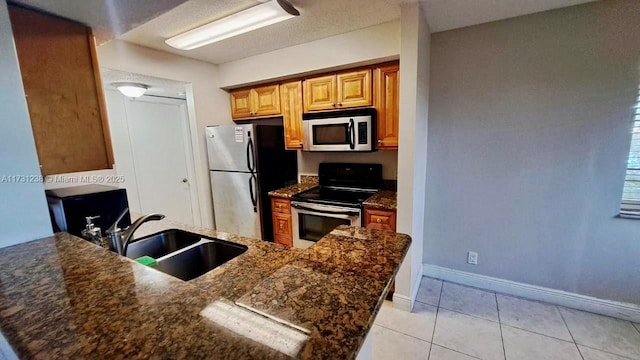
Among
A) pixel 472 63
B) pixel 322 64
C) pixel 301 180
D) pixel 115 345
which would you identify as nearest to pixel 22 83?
pixel 115 345

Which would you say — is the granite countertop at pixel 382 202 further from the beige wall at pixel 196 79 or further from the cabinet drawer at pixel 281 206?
the beige wall at pixel 196 79

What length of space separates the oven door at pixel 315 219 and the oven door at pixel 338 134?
593 millimetres

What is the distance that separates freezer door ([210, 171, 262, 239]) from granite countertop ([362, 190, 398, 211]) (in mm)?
1249

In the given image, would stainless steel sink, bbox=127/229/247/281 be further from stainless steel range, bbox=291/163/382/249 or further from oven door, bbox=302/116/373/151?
oven door, bbox=302/116/373/151

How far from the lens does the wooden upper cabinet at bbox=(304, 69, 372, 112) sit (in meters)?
2.41

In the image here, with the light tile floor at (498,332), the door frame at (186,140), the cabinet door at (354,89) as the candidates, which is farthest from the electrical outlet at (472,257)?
the door frame at (186,140)

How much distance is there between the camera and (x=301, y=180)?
334cm

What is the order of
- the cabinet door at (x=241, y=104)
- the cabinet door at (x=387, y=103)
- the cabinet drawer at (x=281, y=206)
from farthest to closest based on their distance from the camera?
the cabinet door at (x=241, y=104) → the cabinet drawer at (x=281, y=206) → the cabinet door at (x=387, y=103)

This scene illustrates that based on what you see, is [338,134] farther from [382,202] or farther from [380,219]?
[380,219]

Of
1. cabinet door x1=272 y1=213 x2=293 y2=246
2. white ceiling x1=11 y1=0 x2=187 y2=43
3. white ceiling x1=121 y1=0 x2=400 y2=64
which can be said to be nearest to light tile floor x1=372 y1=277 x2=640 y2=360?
cabinet door x1=272 y1=213 x2=293 y2=246

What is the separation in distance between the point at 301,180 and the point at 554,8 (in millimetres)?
2743

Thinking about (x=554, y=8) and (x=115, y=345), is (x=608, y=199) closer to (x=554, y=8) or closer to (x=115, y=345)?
(x=554, y=8)

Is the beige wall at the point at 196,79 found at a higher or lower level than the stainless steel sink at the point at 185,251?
higher

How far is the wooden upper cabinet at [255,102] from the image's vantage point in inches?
115
